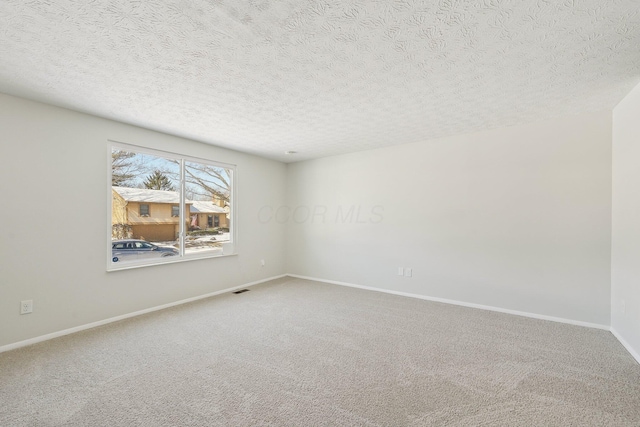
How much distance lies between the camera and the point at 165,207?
12.7 ft

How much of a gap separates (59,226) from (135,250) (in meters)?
0.83

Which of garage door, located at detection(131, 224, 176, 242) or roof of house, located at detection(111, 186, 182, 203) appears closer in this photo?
roof of house, located at detection(111, 186, 182, 203)

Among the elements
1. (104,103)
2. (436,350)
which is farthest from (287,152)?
(436,350)

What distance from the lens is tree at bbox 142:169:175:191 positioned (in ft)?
12.1

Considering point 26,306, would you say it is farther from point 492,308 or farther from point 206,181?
point 492,308

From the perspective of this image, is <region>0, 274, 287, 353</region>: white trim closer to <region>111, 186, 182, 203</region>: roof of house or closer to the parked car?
the parked car

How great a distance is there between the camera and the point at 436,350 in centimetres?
257

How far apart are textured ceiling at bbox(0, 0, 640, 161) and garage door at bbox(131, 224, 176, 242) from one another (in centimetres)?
136

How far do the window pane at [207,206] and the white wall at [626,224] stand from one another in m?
4.98

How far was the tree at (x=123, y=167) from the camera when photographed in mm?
3338

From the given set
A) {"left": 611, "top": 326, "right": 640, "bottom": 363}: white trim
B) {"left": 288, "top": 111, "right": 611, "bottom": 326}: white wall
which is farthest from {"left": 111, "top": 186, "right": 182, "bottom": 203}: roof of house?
{"left": 611, "top": 326, "right": 640, "bottom": 363}: white trim

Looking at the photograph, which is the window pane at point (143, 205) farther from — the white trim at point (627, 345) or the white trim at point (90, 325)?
the white trim at point (627, 345)

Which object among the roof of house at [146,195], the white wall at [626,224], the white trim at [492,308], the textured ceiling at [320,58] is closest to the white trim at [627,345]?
the white wall at [626,224]

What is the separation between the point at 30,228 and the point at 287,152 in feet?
11.1
